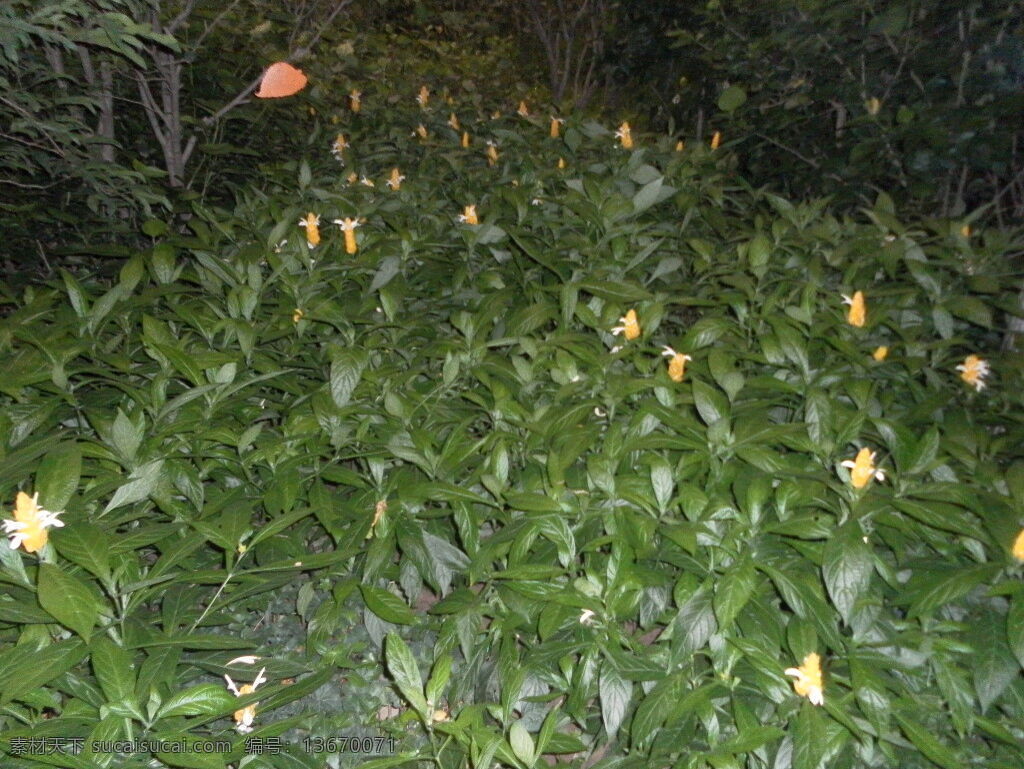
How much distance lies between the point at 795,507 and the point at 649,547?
28 centimetres

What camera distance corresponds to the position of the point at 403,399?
1.82 m

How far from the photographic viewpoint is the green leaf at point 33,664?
1125 millimetres

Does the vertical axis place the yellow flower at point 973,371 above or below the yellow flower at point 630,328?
below

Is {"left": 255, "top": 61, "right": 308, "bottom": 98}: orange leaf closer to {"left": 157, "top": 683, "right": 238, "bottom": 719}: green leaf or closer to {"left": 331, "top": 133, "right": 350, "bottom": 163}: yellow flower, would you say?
{"left": 331, "top": 133, "right": 350, "bottom": 163}: yellow flower

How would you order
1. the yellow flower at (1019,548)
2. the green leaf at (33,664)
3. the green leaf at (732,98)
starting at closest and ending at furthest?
the green leaf at (33,664), the yellow flower at (1019,548), the green leaf at (732,98)

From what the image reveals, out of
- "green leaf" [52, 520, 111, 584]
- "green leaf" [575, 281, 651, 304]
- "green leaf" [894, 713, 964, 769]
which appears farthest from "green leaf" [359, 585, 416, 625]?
"green leaf" [575, 281, 651, 304]

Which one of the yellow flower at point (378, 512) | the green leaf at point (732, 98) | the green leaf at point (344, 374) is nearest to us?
the yellow flower at point (378, 512)

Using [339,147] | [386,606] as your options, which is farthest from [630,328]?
[339,147]

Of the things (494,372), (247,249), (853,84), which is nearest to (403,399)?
(494,372)

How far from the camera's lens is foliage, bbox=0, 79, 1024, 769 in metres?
1.28

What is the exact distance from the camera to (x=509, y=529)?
148 centimetres

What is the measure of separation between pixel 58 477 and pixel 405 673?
615 millimetres

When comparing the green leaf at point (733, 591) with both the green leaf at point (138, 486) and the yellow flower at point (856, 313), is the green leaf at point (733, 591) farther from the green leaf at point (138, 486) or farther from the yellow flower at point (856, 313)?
the yellow flower at point (856, 313)

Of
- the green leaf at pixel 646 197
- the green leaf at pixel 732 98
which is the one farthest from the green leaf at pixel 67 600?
the green leaf at pixel 732 98
